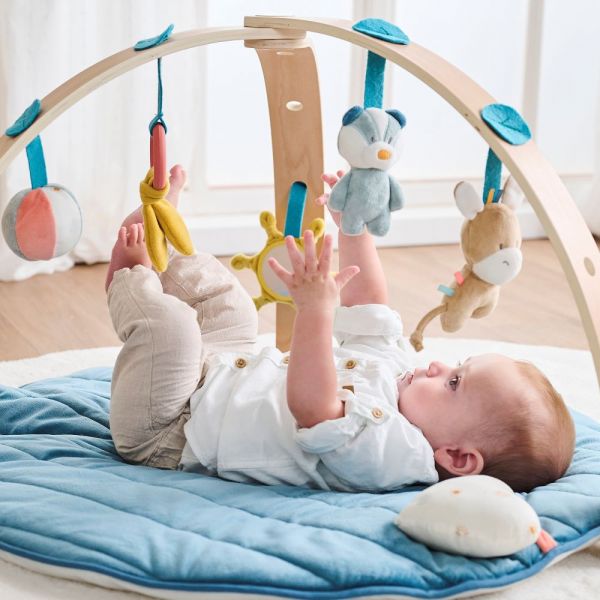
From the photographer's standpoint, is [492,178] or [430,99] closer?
[492,178]

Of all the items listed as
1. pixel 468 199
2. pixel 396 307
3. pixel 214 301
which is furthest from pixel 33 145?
pixel 396 307

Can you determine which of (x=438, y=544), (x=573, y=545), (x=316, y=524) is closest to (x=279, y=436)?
(x=316, y=524)

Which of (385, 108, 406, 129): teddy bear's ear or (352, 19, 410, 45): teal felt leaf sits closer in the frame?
(352, 19, 410, 45): teal felt leaf

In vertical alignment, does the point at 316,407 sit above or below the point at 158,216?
below

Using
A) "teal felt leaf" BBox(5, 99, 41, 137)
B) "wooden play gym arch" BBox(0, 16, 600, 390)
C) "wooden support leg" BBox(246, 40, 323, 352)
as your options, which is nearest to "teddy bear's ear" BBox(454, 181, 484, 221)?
"wooden play gym arch" BBox(0, 16, 600, 390)

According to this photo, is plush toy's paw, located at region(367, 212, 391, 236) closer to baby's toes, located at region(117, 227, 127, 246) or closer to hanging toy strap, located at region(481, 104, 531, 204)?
hanging toy strap, located at region(481, 104, 531, 204)

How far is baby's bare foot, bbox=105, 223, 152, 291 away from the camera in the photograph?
5.21 feet

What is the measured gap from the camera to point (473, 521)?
1168 millimetres

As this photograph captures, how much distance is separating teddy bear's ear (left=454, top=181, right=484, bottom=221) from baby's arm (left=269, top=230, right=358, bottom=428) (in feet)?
0.62

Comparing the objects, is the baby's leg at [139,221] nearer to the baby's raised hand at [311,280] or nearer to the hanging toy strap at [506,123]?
the baby's raised hand at [311,280]

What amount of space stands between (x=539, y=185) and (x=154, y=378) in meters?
0.55

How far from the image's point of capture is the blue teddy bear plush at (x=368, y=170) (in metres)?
1.41

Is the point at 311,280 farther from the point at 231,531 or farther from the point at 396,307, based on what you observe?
the point at 396,307

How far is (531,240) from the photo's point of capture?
10.9ft
